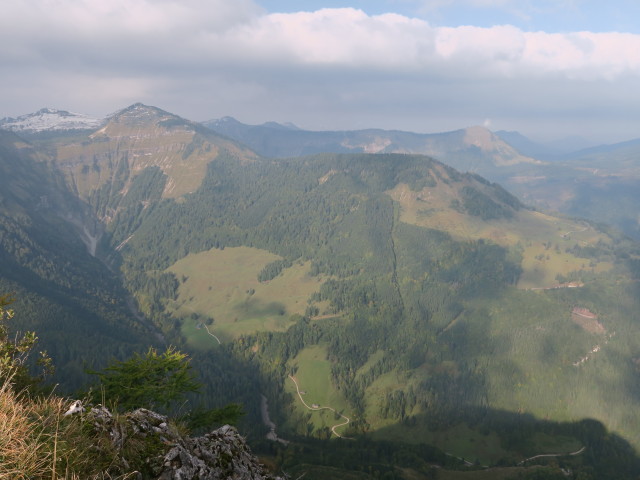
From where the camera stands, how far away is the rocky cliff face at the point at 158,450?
41.6ft

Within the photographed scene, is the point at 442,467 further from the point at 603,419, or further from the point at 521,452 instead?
the point at 603,419

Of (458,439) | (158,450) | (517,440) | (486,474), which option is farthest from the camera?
(458,439)

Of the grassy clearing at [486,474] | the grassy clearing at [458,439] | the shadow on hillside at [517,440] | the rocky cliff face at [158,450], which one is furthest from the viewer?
the grassy clearing at [458,439]

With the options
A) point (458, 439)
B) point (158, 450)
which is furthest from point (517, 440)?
point (158, 450)

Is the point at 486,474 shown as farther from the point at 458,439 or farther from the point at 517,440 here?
the point at 517,440

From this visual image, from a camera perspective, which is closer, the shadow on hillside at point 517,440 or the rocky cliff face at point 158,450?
the rocky cliff face at point 158,450

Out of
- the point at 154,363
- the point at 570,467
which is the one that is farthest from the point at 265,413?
the point at 154,363

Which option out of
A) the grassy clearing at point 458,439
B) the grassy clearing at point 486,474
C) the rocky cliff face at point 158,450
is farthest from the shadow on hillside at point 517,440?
the rocky cliff face at point 158,450

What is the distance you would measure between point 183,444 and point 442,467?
17156 cm

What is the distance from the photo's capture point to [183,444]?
1641 cm

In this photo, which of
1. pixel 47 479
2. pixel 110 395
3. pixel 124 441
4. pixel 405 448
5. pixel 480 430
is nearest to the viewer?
pixel 47 479

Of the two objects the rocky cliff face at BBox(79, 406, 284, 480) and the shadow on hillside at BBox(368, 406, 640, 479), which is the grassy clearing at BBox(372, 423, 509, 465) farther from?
the rocky cliff face at BBox(79, 406, 284, 480)

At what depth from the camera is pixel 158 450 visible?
1448cm

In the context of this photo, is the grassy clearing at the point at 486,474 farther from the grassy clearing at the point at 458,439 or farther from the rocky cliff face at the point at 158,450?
the rocky cliff face at the point at 158,450
